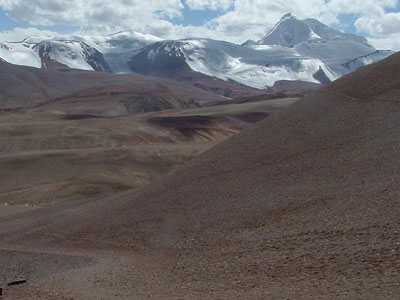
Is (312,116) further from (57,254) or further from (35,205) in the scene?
(35,205)

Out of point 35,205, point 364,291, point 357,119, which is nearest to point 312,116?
point 357,119

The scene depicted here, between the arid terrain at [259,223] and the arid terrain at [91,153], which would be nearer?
the arid terrain at [259,223]

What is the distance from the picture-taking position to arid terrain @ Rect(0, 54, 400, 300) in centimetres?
1614

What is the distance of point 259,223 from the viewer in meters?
22.1

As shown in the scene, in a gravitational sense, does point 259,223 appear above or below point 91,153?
above

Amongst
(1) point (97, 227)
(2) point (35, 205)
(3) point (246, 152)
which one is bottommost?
(2) point (35, 205)

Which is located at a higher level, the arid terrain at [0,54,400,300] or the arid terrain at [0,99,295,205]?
the arid terrain at [0,54,400,300]

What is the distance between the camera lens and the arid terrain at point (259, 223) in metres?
16.1

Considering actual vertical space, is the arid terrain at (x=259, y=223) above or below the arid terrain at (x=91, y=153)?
above

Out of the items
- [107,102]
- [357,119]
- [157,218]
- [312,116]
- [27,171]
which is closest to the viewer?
[157,218]

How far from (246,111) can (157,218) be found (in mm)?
112501

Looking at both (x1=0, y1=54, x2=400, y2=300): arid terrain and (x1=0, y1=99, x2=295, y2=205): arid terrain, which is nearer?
(x1=0, y1=54, x2=400, y2=300): arid terrain

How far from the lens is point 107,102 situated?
166 m

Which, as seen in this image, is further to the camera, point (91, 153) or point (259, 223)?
point (91, 153)
